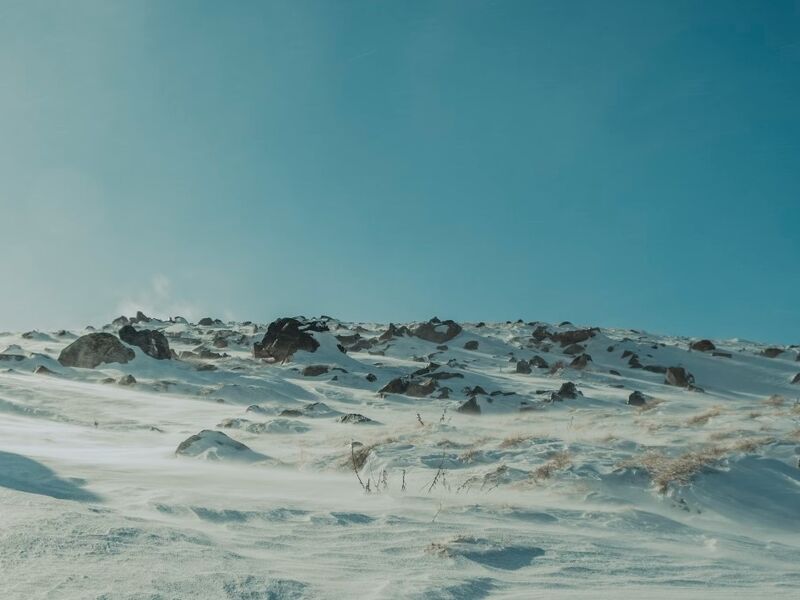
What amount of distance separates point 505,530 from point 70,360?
13472 mm

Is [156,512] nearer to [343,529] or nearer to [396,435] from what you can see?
[343,529]

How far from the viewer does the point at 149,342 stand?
15.5 metres

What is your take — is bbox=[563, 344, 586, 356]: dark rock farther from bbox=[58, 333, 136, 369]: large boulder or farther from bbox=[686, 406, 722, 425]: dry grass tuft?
bbox=[58, 333, 136, 369]: large boulder

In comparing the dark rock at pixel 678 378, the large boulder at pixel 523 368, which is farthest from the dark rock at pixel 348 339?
the dark rock at pixel 678 378

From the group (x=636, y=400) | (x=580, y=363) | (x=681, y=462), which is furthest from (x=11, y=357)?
(x=681, y=462)

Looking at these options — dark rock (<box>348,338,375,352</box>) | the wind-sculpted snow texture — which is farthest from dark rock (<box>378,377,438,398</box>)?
dark rock (<box>348,338,375,352</box>)

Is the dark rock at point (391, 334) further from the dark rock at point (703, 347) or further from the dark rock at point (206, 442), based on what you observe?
the dark rock at point (206, 442)

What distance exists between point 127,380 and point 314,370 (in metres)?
4.02

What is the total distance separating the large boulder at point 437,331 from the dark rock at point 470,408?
434 inches

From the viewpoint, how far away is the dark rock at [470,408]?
10204mm

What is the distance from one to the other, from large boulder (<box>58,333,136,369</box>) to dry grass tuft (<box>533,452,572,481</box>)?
39.1 feet

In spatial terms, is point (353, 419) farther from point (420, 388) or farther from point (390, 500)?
point (390, 500)

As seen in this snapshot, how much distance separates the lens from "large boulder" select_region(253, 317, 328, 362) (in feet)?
56.6

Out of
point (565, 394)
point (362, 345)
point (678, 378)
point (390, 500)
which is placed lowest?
point (390, 500)
